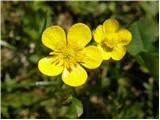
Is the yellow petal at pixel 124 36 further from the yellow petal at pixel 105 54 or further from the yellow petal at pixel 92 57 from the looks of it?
the yellow petal at pixel 92 57

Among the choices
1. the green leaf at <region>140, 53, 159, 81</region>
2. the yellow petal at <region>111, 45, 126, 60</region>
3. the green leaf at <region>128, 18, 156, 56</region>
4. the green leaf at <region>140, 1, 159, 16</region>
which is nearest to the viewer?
the yellow petal at <region>111, 45, 126, 60</region>

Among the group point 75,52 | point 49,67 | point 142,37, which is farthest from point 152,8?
point 49,67

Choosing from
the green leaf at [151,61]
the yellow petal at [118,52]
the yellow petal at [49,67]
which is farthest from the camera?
the green leaf at [151,61]

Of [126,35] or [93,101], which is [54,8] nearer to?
[93,101]

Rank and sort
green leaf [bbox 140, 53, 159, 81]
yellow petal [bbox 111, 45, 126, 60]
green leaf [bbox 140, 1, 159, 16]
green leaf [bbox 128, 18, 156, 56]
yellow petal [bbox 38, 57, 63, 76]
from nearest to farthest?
yellow petal [bbox 38, 57, 63, 76] < yellow petal [bbox 111, 45, 126, 60] < green leaf [bbox 140, 53, 159, 81] < green leaf [bbox 128, 18, 156, 56] < green leaf [bbox 140, 1, 159, 16]

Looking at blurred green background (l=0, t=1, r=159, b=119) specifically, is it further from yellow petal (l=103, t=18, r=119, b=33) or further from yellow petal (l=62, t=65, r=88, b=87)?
yellow petal (l=62, t=65, r=88, b=87)

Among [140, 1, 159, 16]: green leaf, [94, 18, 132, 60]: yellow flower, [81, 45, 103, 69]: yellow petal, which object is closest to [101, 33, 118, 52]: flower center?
[94, 18, 132, 60]: yellow flower

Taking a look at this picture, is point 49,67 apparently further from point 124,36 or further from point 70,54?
point 124,36

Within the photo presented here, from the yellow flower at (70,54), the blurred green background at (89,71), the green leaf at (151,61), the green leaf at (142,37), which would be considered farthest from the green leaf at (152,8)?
the yellow flower at (70,54)
